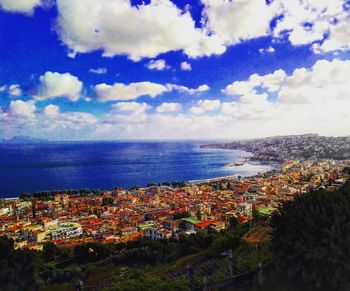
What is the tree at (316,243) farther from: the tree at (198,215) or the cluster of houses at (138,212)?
the tree at (198,215)

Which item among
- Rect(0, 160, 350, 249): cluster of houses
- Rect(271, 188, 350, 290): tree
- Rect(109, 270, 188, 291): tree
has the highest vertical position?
Rect(271, 188, 350, 290): tree

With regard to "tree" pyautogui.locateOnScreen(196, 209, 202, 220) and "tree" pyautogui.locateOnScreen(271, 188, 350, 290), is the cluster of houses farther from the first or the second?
"tree" pyautogui.locateOnScreen(271, 188, 350, 290)

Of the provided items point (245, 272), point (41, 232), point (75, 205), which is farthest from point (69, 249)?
point (75, 205)

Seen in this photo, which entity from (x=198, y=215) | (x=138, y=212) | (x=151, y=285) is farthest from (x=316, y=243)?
(x=138, y=212)

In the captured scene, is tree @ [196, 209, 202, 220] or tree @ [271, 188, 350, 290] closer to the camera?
tree @ [271, 188, 350, 290]

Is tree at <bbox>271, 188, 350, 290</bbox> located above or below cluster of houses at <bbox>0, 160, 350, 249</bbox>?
above

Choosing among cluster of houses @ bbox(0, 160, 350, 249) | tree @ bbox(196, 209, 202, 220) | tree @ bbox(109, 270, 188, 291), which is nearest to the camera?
tree @ bbox(109, 270, 188, 291)

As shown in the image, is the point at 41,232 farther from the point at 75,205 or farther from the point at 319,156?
the point at 319,156

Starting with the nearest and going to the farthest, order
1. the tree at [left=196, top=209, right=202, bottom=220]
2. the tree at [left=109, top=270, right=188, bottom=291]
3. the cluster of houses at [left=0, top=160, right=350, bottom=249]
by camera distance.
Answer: the tree at [left=109, top=270, right=188, bottom=291]
the cluster of houses at [left=0, top=160, right=350, bottom=249]
the tree at [left=196, top=209, right=202, bottom=220]

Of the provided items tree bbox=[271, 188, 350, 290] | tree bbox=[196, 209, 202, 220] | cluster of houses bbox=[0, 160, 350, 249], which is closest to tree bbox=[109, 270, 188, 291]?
tree bbox=[271, 188, 350, 290]

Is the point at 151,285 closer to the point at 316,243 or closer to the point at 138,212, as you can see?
the point at 316,243
